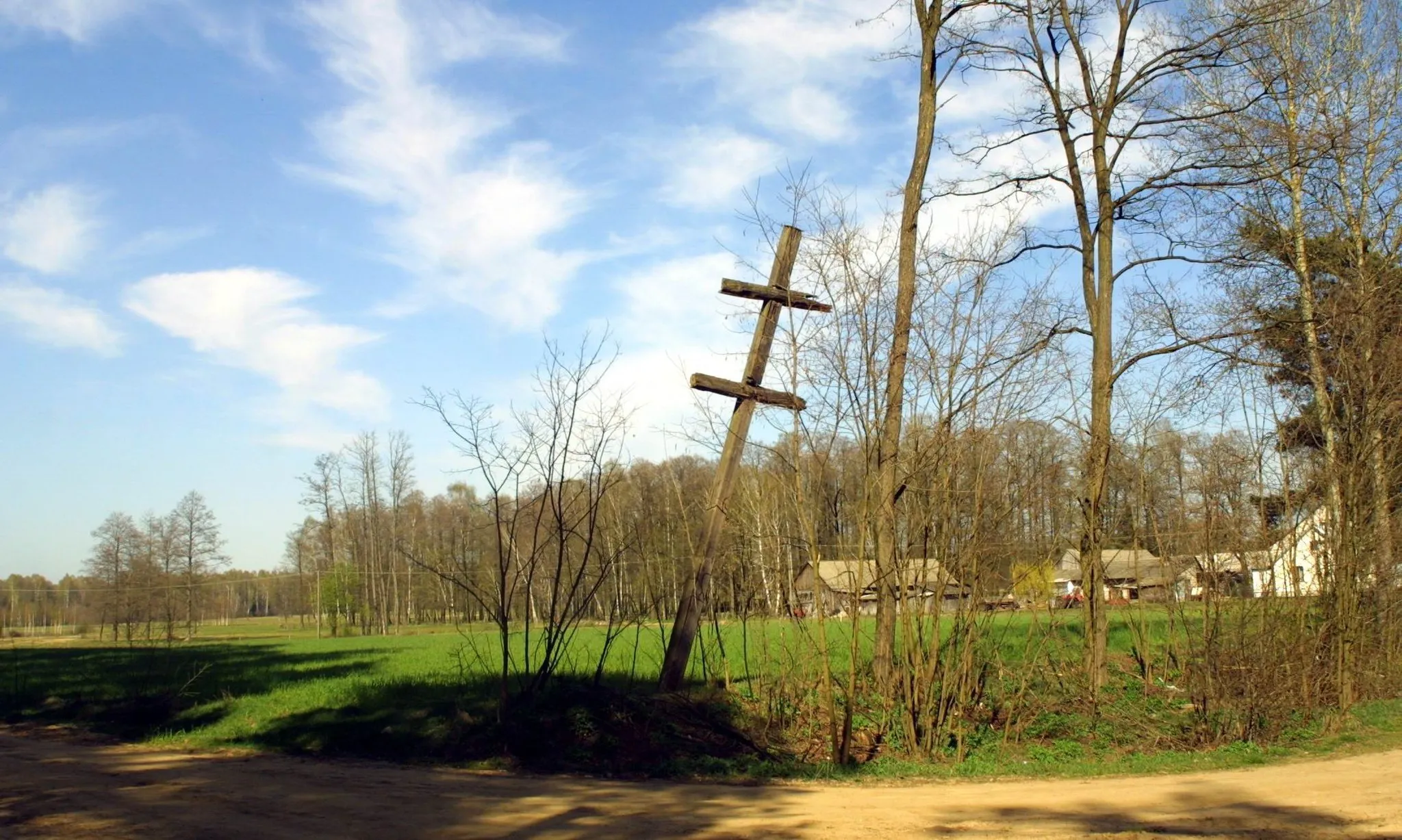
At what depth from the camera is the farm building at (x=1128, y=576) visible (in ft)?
42.8

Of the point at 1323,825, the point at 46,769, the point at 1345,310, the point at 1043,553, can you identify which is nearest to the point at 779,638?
the point at 1043,553

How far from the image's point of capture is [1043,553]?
11484 millimetres

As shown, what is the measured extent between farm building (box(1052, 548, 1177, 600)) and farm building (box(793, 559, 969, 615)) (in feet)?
6.20

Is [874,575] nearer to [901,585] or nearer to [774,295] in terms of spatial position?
[901,585]

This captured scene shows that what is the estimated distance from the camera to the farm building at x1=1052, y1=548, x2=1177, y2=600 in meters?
13.0

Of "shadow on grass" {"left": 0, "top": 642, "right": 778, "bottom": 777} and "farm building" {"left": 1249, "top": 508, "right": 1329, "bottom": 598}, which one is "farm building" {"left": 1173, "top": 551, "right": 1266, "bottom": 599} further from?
"shadow on grass" {"left": 0, "top": 642, "right": 778, "bottom": 777}

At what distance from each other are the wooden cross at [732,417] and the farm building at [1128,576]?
4044mm

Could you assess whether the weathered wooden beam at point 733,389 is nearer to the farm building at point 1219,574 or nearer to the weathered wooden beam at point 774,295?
the weathered wooden beam at point 774,295

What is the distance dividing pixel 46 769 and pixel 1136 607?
14407mm

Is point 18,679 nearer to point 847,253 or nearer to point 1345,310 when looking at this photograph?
point 847,253

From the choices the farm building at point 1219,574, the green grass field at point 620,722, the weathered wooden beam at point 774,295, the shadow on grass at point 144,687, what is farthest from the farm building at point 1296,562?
the shadow on grass at point 144,687

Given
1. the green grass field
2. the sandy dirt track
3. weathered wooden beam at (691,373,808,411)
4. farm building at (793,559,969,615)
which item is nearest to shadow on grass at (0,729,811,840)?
the sandy dirt track

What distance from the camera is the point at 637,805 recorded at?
317 inches

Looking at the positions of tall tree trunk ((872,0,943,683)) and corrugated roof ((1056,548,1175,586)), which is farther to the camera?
corrugated roof ((1056,548,1175,586))
